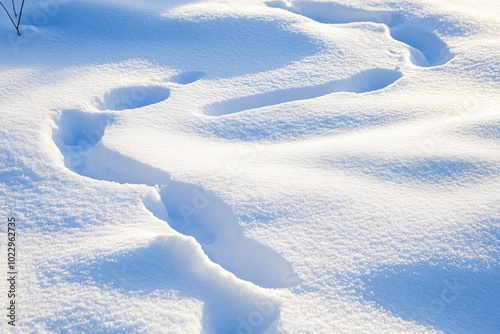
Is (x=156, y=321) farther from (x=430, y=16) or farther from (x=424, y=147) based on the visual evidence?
(x=430, y=16)

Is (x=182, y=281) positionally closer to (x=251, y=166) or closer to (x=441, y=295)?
(x=251, y=166)

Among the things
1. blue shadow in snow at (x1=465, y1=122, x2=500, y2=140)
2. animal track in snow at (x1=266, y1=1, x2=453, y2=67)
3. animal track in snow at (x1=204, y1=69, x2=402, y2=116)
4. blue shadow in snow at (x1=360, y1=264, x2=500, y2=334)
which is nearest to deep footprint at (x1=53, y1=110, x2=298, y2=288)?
blue shadow in snow at (x1=360, y1=264, x2=500, y2=334)

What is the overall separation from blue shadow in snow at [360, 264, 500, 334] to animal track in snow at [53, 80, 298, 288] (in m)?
0.31

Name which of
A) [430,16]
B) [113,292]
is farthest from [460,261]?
[430,16]

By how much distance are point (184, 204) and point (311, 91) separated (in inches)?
41.2

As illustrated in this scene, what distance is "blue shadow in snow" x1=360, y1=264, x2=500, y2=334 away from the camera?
177 centimetres

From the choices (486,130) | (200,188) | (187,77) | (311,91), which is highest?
(486,130)

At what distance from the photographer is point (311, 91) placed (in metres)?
2.97

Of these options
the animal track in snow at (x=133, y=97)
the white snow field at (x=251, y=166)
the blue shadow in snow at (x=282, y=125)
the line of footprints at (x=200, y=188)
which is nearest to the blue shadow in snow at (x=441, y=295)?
the white snow field at (x=251, y=166)

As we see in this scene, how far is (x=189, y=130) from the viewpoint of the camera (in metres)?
2.70

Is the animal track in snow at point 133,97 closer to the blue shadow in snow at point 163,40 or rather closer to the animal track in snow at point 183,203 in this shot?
the animal track in snow at point 183,203

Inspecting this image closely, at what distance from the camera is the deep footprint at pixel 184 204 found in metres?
2.02

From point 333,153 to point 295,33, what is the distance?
1.20 meters

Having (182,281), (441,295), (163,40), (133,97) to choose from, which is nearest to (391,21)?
(163,40)
